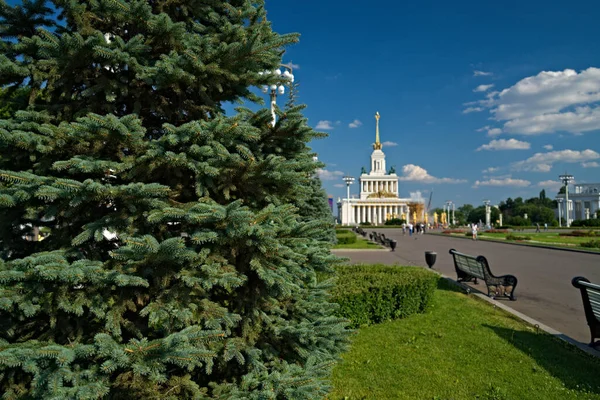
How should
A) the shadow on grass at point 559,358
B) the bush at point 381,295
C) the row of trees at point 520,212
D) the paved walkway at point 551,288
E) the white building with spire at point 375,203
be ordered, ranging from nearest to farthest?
the shadow on grass at point 559,358 → the bush at point 381,295 → the paved walkway at point 551,288 → the row of trees at point 520,212 → the white building with spire at point 375,203

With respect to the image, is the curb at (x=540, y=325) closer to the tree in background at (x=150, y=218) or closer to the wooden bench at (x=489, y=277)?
the wooden bench at (x=489, y=277)

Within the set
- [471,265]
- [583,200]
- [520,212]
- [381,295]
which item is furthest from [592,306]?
[583,200]

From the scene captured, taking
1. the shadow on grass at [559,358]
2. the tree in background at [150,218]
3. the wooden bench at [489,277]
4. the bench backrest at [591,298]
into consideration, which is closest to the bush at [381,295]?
the shadow on grass at [559,358]

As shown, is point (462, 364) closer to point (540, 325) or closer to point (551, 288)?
point (540, 325)

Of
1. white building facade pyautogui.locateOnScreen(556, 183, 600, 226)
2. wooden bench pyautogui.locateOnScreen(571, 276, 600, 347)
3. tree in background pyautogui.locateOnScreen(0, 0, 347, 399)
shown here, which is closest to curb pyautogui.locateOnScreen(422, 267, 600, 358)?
wooden bench pyautogui.locateOnScreen(571, 276, 600, 347)

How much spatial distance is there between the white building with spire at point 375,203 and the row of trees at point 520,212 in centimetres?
1848

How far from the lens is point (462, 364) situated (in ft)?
17.7

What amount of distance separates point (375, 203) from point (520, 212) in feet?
126

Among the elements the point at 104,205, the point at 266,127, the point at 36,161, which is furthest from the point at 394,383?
the point at 36,161

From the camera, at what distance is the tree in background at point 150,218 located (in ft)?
8.79

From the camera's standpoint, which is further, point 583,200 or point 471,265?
point 583,200

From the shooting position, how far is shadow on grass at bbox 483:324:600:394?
482 cm

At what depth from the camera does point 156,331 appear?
10.3ft

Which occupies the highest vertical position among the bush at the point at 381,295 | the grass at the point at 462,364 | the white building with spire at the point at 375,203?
the white building with spire at the point at 375,203
